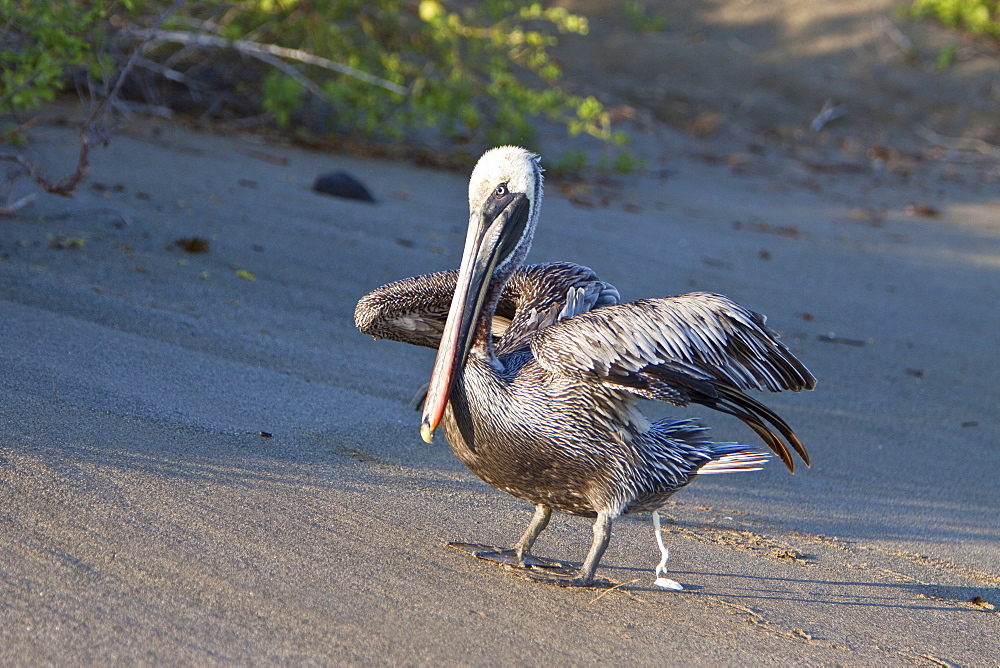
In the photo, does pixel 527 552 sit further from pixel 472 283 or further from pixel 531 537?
pixel 472 283

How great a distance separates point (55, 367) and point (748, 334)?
2.45m

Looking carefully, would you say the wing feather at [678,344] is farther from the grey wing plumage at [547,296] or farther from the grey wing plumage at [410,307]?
the grey wing plumage at [410,307]

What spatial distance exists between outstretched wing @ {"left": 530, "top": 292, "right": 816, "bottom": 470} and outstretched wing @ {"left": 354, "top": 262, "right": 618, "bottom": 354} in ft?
1.31

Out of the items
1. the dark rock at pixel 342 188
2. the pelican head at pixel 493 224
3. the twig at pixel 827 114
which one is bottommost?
the dark rock at pixel 342 188

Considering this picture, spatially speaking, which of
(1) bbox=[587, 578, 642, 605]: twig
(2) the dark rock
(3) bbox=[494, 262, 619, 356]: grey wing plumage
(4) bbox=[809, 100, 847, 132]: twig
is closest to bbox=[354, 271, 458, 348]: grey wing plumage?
(3) bbox=[494, 262, 619, 356]: grey wing plumage

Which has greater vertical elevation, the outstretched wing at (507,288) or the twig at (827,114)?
the twig at (827,114)

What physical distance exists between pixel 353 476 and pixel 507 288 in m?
0.87

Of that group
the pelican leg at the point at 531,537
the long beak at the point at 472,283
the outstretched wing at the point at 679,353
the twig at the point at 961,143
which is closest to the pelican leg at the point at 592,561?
the pelican leg at the point at 531,537

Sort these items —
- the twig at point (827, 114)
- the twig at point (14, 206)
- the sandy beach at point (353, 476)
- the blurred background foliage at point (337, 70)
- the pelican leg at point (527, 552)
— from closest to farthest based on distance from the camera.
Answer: the sandy beach at point (353, 476)
the pelican leg at point (527, 552)
the twig at point (14, 206)
the blurred background foliage at point (337, 70)
the twig at point (827, 114)

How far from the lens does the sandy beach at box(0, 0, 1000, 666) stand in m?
2.70

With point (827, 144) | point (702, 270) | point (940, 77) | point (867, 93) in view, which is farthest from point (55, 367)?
point (940, 77)

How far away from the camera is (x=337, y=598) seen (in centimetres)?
278

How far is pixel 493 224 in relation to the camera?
3248 millimetres

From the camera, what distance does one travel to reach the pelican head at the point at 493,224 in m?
3.19
